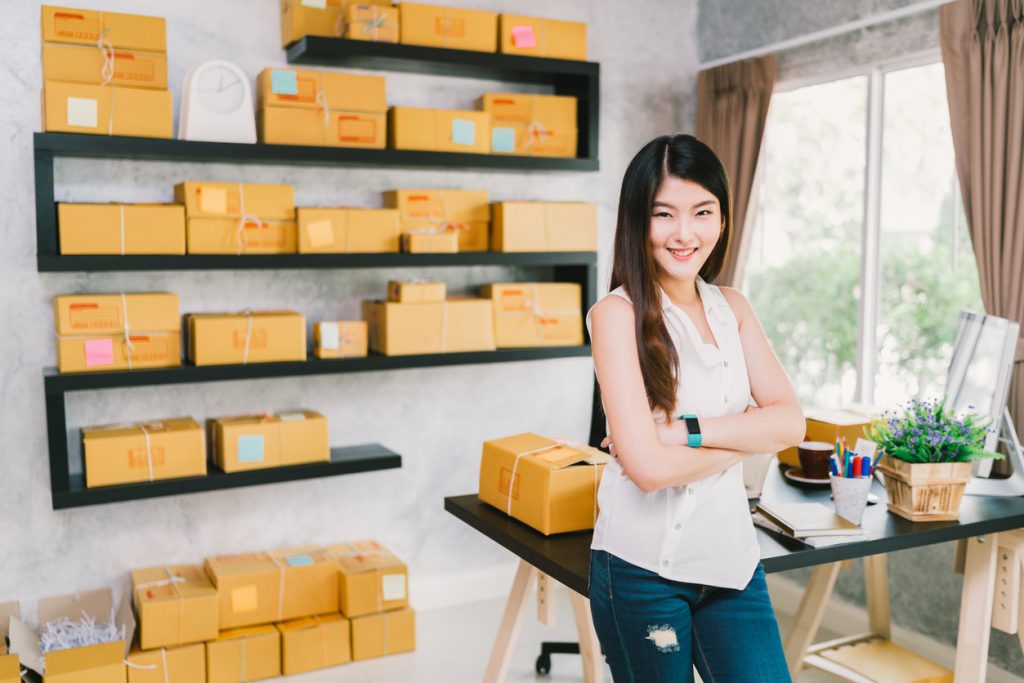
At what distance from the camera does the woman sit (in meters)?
1.61

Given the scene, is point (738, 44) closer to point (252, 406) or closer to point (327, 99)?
point (327, 99)

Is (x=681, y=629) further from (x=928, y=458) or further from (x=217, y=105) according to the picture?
(x=217, y=105)

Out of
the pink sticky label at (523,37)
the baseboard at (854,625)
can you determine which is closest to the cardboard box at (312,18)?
the pink sticky label at (523,37)

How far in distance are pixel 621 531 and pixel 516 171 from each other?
97.9 inches

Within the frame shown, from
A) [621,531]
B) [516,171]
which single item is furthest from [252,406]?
[621,531]

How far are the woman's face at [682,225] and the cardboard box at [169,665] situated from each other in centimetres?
222

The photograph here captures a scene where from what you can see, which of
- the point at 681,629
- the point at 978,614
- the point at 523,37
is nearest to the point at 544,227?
the point at 523,37

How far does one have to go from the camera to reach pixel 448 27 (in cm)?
347

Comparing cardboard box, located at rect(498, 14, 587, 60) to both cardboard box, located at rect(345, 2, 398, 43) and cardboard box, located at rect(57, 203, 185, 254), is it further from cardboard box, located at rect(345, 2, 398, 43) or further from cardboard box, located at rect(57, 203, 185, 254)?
cardboard box, located at rect(57, 203, 185, 254)

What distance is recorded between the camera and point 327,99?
3277 mm

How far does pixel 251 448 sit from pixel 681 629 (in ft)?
6.37

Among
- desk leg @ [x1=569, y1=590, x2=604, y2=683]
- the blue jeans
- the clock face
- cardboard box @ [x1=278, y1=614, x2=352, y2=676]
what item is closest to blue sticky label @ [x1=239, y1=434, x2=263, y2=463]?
cardboard box @ [x1=278, y1=614, x2=352, y2=676]

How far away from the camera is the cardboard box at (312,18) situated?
3.27m

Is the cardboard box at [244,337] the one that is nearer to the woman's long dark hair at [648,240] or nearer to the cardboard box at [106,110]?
the cardboard box at [106,110]
